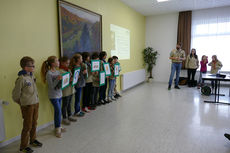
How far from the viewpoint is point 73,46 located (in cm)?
340

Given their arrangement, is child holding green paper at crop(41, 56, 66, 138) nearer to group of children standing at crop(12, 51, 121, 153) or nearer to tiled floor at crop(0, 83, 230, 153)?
group of children standing at crop(12, 51, 121, 153)

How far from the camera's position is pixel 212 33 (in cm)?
658

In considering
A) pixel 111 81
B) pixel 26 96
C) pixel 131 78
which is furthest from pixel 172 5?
pixel 26 96

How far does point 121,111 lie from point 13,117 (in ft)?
7.01

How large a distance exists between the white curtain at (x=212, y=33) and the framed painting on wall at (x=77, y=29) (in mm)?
4646

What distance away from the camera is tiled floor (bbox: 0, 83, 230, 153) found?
227 centimetres

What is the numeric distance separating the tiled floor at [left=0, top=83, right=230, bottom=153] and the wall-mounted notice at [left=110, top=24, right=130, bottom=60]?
1.91 m

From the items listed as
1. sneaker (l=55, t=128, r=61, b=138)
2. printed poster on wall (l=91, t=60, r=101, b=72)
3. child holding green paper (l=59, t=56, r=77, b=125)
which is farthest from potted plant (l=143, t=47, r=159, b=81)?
sneaker (l=55, t=128, r=61, b=138)

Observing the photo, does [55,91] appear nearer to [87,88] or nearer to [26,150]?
[26,150]

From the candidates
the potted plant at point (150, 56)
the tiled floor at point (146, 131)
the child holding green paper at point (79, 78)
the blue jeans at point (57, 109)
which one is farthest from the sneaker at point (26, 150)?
the potted plant at point (150, 56)

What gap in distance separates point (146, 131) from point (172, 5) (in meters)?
5.15

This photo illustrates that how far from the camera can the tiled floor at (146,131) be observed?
2268 millimetres

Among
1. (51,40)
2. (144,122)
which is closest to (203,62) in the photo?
(144,122)

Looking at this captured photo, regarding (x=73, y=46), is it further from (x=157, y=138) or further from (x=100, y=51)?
(x=157, y=138)
